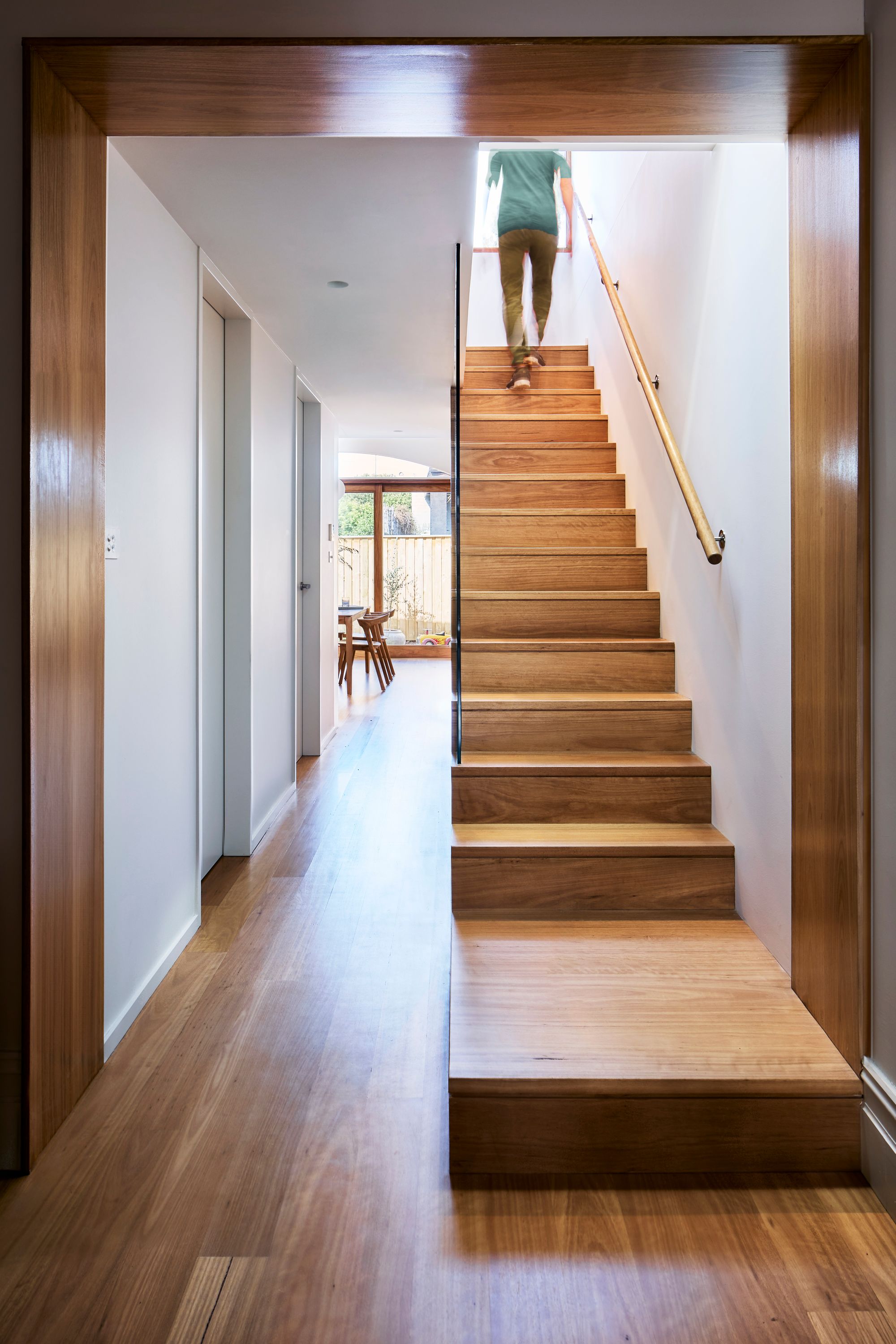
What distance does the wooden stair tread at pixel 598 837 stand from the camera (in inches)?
89.4

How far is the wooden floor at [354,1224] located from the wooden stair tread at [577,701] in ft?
3.04

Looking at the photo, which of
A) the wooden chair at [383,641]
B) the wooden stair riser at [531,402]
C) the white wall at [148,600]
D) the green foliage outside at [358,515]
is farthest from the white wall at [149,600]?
the green foliage outside at [358,515]

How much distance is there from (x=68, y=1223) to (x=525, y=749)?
1.72m

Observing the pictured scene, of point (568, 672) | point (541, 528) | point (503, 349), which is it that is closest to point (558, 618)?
point (568, 672)

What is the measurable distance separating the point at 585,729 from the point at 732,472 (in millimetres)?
899

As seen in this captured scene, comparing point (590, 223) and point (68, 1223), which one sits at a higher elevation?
point (590, 223)

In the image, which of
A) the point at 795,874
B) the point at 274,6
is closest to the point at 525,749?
the point at 795,874

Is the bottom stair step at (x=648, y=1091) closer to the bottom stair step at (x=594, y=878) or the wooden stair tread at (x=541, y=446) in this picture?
the bottom stair step at (x=594, y=878)

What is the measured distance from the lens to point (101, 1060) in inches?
76.2

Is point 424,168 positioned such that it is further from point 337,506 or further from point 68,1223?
point 337,506

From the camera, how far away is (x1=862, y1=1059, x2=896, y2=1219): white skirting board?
1.49m

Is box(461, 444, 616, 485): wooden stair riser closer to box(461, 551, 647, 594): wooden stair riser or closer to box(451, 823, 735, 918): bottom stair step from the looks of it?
box(461, 551, 647, 594): wooden stair riser

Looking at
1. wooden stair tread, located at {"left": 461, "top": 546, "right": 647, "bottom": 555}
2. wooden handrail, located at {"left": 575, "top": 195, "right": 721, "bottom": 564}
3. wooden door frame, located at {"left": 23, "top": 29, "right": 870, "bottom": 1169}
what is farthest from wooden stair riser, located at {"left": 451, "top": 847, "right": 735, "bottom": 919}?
wooden stair tread, located at {"left": 461, "top": 546, "right": 647, "bottom": 555}

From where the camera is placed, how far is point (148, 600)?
2.29 meters
